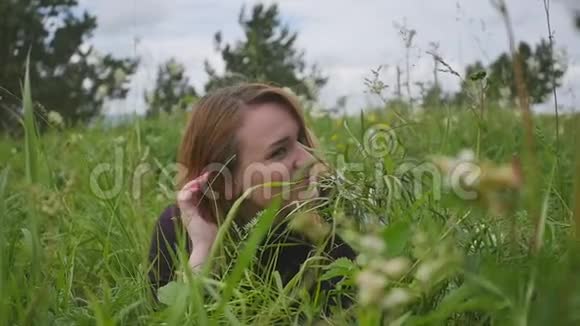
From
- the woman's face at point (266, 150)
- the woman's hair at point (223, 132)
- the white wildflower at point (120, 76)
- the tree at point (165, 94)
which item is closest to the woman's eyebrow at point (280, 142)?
the woman's face at point (266, 150)

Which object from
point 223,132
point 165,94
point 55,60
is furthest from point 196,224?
point 55,60

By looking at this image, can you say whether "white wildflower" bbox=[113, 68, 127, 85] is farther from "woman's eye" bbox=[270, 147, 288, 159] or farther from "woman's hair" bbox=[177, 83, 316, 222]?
"woman's eye" bbox=[270, 147, 288, 159]

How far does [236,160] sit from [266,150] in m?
0.14

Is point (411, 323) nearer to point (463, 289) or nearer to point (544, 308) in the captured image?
point (463, 289)

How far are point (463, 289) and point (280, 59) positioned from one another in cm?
2469

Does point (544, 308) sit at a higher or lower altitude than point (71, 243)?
higher

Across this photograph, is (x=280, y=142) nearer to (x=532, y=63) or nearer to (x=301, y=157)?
(x=301, y=157)

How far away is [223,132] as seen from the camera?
2029mm

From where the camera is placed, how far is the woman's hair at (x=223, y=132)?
1973mm

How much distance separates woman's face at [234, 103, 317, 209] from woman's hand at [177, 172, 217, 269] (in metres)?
0.11

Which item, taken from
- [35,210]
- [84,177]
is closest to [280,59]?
[84,177]

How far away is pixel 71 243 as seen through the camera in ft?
5.80

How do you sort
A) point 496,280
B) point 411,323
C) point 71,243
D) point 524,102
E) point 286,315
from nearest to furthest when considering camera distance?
1. point 524,102
2. point 496,280
3. point 411,323
4. point 286,315
5. point 71,243

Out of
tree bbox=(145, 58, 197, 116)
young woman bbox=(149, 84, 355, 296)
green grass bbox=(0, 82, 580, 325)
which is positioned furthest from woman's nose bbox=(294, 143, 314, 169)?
tree bbox=(145, 58, 197, 116)
